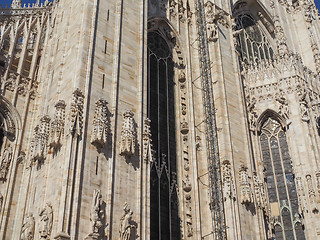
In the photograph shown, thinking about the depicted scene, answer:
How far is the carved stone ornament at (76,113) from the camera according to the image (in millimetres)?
16109

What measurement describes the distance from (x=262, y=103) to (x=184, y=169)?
736 cm

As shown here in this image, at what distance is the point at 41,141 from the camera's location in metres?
17.3

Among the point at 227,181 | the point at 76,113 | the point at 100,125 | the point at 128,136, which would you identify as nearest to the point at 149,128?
the point at 128,136

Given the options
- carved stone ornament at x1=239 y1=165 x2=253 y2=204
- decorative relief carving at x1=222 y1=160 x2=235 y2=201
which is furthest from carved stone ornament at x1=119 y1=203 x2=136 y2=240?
carved stone ornament at x1=239 y1=165 x2=253 y2=204

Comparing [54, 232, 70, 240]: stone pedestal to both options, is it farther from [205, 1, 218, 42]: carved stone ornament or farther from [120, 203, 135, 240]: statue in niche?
[205, 1, 218, 42]: carved stone ornament

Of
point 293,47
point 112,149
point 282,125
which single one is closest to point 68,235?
point 112,149

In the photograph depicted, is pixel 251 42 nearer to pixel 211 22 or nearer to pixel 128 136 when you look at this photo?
pixel 211 22

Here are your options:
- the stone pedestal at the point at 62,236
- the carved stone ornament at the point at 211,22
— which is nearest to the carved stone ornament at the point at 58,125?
the stone pedestal at the point at 62,236

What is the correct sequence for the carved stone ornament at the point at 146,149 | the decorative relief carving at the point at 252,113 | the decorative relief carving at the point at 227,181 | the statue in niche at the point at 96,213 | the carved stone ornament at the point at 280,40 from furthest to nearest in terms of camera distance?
the carved stone ornament at the point at 280,40, the decorative relief carving at the point at 252,113, the decorative relief carving at the point at 227,181, the carved stone ornament at the point at 146,149, the statue in niche at the point at 96,213

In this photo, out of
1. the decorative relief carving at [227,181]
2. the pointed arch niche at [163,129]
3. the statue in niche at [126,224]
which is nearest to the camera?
the statue in niche at [126,224]

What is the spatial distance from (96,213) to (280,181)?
39.6ft

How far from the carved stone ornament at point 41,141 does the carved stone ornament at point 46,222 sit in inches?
→ 106

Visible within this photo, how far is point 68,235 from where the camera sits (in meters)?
14.0

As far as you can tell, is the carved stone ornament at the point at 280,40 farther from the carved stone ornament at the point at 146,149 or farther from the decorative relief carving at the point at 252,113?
the carved stone ornament at the point at 146,149
